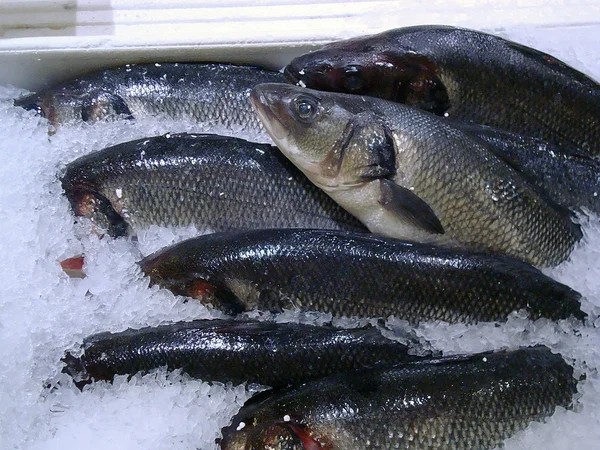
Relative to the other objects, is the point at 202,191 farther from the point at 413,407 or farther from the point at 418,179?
the point at 413,407

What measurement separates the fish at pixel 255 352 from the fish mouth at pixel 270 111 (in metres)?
0.61

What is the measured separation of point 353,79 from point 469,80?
0.40m

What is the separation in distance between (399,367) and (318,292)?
0.33 m

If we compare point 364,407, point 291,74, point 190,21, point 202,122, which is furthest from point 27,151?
point 364,407

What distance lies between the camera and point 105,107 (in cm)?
229

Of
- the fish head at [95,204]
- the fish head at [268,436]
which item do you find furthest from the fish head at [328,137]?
the fish head at [268,436]

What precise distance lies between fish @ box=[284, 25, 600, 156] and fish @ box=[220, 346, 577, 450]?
92 centimetres

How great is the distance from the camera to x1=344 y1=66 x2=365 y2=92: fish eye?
83.4 inches

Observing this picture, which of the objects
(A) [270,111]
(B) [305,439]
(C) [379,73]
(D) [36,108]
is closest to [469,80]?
(C) [379,73]

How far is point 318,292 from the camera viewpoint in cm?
180

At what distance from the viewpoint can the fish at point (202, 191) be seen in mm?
2033

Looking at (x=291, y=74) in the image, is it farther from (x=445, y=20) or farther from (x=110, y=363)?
(x=110, y=363)

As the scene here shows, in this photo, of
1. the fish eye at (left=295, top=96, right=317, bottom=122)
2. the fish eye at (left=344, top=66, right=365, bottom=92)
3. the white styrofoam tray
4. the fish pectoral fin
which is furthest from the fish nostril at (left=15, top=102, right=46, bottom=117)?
the fish pectoral fin

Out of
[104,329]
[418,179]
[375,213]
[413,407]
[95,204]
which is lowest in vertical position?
[104,329]
